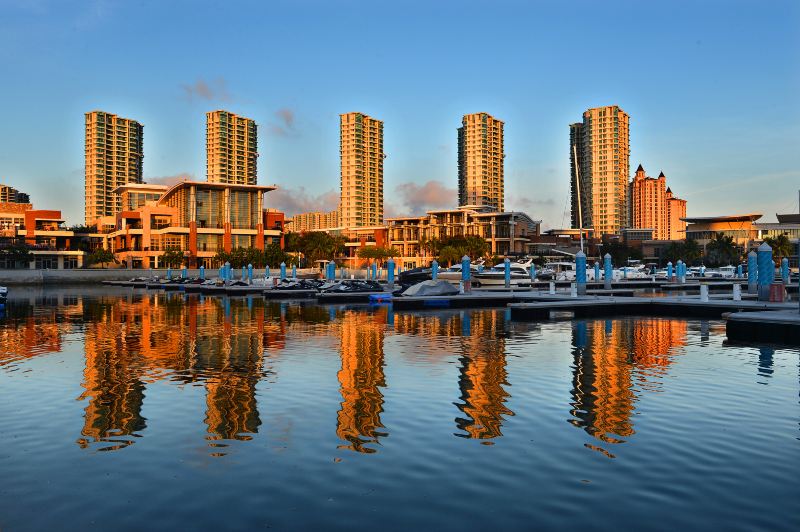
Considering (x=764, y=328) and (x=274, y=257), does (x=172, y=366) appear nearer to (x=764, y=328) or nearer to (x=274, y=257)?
(x=764, y=328)

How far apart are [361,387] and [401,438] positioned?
4929 millimetres

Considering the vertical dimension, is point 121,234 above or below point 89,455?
above

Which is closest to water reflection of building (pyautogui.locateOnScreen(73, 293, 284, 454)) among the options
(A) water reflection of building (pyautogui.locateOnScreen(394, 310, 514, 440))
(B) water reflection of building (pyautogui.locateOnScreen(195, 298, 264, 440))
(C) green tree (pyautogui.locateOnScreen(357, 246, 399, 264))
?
(B) water reflection of building (pyautogui.locateOnScreen(195, 298, 264, 440))

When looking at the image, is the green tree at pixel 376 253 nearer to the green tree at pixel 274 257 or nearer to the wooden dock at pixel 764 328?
the green tree at pixel 274 257

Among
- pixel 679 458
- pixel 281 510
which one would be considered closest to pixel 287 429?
pixel 281 510

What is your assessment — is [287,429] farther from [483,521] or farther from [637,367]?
[637,367]

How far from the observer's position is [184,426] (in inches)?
500

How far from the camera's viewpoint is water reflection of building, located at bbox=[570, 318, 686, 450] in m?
12.9

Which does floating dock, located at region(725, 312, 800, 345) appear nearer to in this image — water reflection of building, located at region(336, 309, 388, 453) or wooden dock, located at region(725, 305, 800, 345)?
wooden dock, located at region(725, 305, 800, 345)

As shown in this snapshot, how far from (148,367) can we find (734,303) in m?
31.5

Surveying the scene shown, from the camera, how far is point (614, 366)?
65.6 feet

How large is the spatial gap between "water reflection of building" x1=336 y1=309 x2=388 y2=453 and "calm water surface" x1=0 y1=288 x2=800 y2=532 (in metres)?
0.09

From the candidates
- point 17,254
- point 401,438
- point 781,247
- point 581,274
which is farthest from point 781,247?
point 17,254

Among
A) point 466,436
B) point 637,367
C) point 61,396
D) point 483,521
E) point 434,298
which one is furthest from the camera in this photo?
point 434,298
